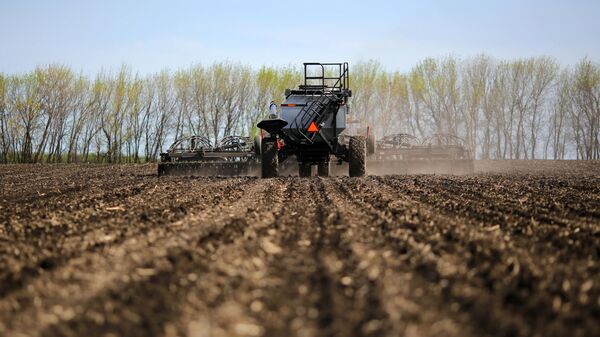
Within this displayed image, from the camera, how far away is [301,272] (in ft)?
14.8

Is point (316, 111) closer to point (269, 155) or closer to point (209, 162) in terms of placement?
point (269, 155)

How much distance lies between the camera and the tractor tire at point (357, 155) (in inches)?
690

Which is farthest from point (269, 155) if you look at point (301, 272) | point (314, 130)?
point (301, 272)

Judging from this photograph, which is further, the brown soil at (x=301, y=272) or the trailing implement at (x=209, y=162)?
the trailing implement at (x=209, y=162)

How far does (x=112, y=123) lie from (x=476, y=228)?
51.2 m

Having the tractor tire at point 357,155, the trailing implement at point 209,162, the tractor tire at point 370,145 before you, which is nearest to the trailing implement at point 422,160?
the tractor tire at point 370,145

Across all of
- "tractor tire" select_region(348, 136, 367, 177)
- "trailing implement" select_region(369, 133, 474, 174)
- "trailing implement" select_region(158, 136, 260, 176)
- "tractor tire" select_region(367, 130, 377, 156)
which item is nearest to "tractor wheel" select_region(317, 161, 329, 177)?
"tractor tire" select_region(367, 130, 377, 156)

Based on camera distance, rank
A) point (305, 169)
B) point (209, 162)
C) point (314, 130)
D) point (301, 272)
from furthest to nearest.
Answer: point (209, 162)
point (305, 169)
point (314, 130)
point (301, 272)

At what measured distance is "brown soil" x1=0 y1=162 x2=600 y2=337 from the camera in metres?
3.41

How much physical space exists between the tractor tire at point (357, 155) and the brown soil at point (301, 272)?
8.72m

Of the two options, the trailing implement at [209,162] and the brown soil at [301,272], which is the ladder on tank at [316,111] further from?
the brown soil at [301,272]

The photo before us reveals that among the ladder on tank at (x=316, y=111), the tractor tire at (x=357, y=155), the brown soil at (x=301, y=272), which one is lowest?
the brown soil at (x=301, y=272)

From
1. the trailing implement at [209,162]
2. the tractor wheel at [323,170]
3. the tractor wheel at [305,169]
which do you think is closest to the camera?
the tractor wheel at [305,169]

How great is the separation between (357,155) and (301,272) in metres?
13.2
